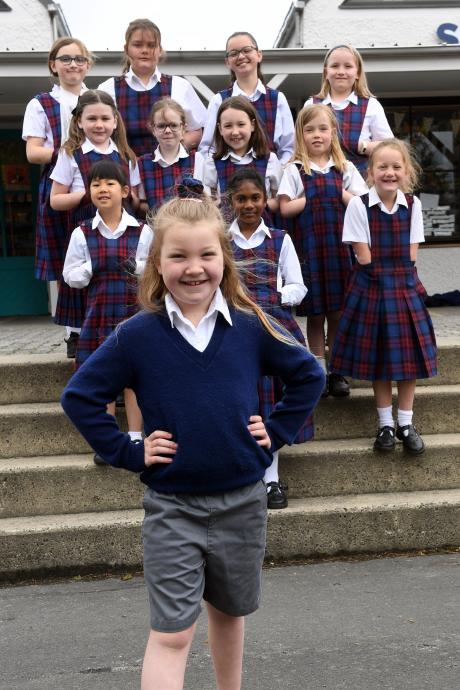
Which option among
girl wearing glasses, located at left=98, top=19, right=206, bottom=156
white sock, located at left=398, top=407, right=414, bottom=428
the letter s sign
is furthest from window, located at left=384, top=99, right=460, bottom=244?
white sock, located at left=398, top=407, right=414, bottom=428

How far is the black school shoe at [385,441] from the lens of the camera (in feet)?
16.7

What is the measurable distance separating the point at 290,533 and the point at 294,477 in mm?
409

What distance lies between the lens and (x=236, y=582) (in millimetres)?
2783

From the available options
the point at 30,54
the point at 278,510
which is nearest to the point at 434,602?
the point at 278,510

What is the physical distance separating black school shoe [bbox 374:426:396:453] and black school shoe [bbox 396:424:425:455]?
51mm

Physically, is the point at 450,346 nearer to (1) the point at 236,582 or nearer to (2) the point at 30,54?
(1) the point at 236,582

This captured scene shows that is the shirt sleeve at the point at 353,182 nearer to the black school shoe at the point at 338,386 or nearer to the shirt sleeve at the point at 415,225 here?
the shirt sleeve at the point at 415,225

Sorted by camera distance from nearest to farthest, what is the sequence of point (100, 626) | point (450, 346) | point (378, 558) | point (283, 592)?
point (100, 626), point (283, 592), point (378, 558), point (450, 346)

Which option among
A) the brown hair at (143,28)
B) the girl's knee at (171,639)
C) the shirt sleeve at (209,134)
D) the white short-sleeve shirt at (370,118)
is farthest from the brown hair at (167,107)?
the girl's knee at (171,639)

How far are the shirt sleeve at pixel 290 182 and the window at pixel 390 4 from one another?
6029mm

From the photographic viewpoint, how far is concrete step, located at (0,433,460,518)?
4965 millimetres

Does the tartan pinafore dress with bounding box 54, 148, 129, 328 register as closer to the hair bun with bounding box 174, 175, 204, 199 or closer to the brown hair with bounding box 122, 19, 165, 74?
the brown hair with bounding box 122, 19, 165, 74

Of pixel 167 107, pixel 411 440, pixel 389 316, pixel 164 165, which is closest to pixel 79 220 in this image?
pixel 164 165

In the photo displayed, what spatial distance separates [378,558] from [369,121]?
2.75 metres
